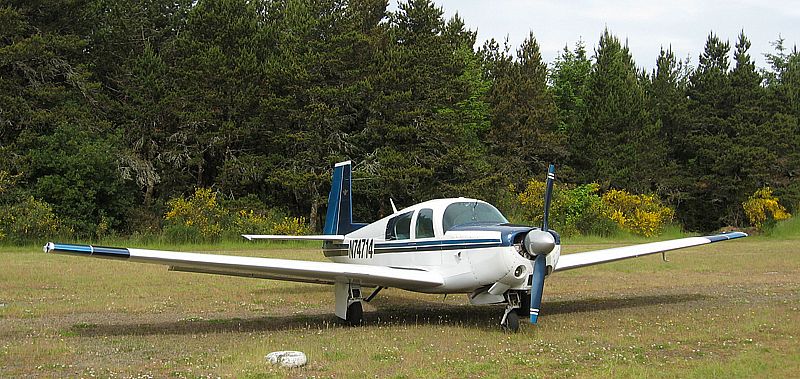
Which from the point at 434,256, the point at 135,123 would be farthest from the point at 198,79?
the point at 434,256

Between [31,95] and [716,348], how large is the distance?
3432cm

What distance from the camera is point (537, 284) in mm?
9508

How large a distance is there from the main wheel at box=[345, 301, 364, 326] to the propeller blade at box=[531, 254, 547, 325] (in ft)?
8.73

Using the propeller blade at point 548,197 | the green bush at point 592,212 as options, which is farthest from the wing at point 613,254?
the green bush at point 592,212

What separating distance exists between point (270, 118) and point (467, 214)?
28885mm

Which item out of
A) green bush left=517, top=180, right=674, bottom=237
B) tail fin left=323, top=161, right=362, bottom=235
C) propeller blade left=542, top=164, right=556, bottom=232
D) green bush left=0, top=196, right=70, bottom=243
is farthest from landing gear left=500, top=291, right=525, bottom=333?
green bush left=517, top=180, right=674, bottom=237

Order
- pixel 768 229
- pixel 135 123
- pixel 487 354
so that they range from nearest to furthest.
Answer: pixel 487 354 < pixel 135 123 < pixel 768 229

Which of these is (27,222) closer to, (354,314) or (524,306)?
(354,314)

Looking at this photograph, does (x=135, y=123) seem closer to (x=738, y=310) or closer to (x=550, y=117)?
(x=550, y=117)

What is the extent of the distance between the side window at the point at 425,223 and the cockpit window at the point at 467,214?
26cm

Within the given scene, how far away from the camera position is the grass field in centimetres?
754

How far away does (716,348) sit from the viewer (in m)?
8.52

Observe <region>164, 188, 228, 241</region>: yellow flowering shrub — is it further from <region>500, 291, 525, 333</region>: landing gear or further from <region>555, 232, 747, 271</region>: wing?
<region>500, 291, 525, 333</region>: landing gear

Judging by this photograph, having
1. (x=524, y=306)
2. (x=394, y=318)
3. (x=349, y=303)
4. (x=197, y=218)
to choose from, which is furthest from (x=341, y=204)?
(x=197, y=218)
